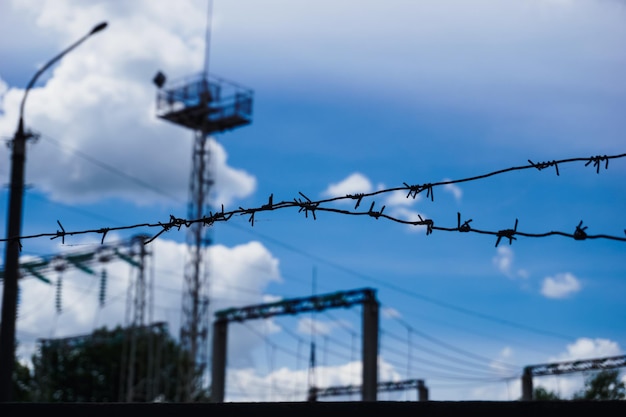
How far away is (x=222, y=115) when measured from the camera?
46.2 m

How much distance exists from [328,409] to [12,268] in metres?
10.5

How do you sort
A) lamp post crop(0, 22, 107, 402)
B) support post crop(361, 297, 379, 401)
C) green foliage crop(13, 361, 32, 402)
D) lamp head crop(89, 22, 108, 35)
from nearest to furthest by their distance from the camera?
lamp post crop(0, 22, 107, 402)
lamp head crop(89, 22, 108, 35)
support post crop(361, 297, 379, 401)
green foliage crop(13, 361, 32, 402)

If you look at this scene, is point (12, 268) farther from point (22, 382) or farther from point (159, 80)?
point (22, 382)

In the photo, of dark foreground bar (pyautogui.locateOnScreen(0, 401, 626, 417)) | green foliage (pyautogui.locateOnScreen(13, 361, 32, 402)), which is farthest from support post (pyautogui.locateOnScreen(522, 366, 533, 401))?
green foliage (pyautogui.locateOnScreen(13, 361, 32, 402))

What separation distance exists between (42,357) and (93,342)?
4.94 m

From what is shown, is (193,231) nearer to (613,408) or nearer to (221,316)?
(221,316)

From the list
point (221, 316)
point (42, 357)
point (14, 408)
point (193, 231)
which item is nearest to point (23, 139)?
point (14, 408)

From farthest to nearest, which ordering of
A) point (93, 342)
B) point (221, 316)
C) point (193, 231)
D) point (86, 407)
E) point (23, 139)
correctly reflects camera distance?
1. point (93, 342)
2. point (193, 231)
3. point (221, 316)
4. point (23, 139)
5. point (86, 407)

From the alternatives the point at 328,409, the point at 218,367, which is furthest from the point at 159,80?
the point at 328,409

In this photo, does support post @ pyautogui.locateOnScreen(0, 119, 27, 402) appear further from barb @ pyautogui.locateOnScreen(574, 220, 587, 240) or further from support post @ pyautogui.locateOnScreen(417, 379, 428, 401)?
support post @ pyautogui.locateOnScreen(417, 379, 428, 401)

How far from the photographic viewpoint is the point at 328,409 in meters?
6.71

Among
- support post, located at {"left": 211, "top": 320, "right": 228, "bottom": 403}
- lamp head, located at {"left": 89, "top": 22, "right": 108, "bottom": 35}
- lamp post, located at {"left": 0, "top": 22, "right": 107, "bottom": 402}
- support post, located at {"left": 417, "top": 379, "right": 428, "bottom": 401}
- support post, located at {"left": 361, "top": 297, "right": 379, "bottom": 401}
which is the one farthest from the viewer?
support post, located at {"left": 417, "top": 379, "right": 428, "bottom": 401}

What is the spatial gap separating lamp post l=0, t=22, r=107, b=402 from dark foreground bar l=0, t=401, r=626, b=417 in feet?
24.9

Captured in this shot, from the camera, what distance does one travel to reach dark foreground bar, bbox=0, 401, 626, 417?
19.6 ft
